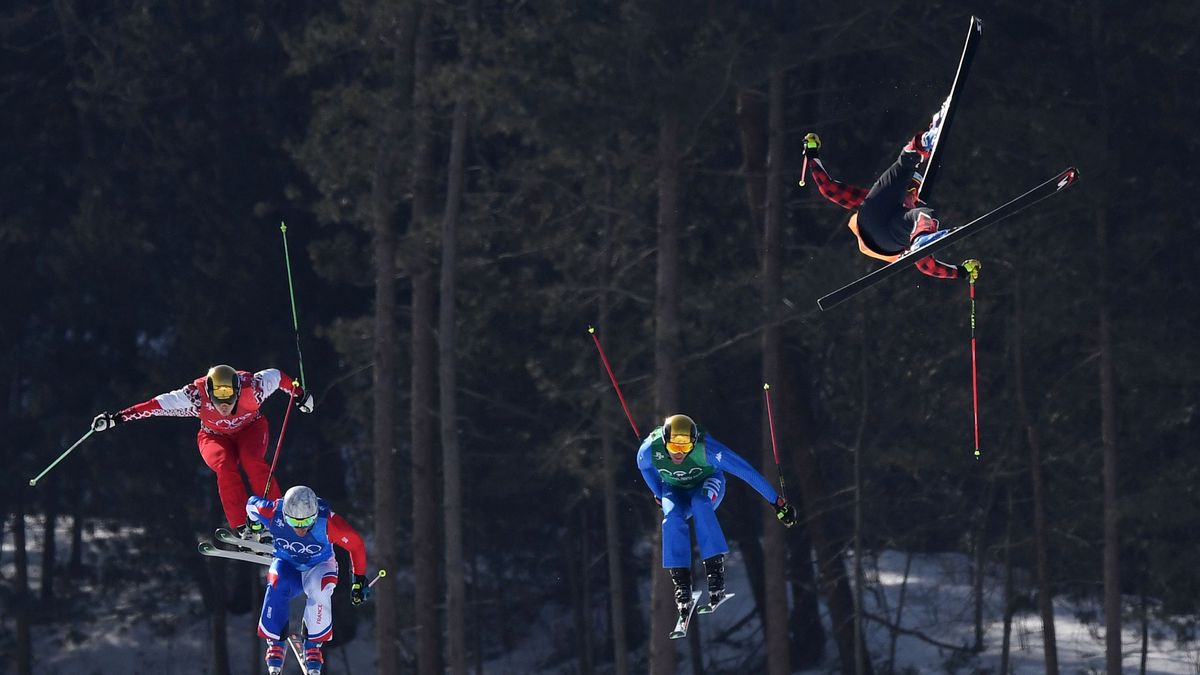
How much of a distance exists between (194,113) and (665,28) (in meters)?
8.55

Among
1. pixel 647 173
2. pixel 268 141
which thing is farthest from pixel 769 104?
pixel 268 141

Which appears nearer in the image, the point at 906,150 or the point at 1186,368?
the point at 906,150

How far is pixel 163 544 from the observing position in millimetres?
28484

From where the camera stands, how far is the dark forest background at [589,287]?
2234cm

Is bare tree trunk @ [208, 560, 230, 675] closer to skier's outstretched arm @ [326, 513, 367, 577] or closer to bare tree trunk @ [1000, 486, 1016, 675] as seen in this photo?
bare tree trunk @ [1000, 486, 1016, 675]

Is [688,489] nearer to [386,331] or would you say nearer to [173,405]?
[173,405]

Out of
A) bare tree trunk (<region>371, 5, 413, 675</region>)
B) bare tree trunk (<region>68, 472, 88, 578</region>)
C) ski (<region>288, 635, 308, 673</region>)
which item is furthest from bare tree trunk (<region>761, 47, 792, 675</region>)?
bare tree trunk (<region>68, 472, 88, 578</region>)

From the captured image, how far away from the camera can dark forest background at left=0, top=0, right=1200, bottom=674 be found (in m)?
22.3

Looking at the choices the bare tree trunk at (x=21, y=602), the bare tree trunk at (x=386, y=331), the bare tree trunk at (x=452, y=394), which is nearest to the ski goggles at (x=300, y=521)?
the bare tree trunk at (x=386, y=331)

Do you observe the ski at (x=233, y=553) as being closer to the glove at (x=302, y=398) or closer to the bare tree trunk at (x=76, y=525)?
the glove at (x=302, y=398)

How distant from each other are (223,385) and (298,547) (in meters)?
1.19

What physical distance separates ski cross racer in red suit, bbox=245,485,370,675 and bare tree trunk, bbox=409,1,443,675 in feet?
34.9

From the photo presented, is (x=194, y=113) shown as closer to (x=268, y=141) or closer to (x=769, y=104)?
(x=268, y=141)

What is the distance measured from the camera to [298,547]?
13.8 m
